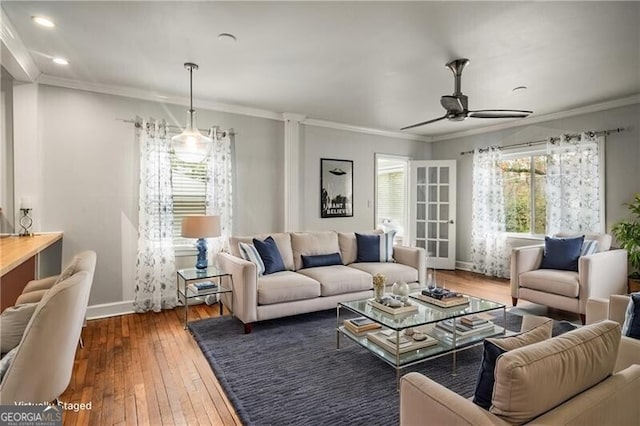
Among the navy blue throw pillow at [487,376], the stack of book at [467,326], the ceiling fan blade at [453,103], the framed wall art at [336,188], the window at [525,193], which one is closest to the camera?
the navy blue throw pillow at [487,376]

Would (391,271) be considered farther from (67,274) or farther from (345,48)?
(67,274)

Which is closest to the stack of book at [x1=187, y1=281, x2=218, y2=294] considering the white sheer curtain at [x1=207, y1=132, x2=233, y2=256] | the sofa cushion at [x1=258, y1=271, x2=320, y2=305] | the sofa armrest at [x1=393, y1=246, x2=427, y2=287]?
the sofa cushion at [x1=258, y1=271, x2=320, y2=305]

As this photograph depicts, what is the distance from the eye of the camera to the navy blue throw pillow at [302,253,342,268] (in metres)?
4.14

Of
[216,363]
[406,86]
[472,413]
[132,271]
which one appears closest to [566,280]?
[406,86]

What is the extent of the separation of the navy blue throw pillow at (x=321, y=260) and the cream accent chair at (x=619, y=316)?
2.55 metres

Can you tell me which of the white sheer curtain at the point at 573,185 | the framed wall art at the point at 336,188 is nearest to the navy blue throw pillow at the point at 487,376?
the framed wall art at the point at 336,188

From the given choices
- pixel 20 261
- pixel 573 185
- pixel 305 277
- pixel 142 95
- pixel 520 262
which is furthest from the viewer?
pixel 573 185

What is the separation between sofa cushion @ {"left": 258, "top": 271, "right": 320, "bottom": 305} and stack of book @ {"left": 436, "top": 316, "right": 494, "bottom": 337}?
1.30 metres

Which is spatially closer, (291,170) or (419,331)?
(419,331)

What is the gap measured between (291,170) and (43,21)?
3063mm

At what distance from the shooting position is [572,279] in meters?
3.59

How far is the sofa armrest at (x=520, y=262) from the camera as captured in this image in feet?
13.4

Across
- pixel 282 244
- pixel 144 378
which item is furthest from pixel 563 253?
pixel 144 378

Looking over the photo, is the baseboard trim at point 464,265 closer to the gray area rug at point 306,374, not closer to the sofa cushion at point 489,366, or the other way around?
the gray area rug at point 306,374
